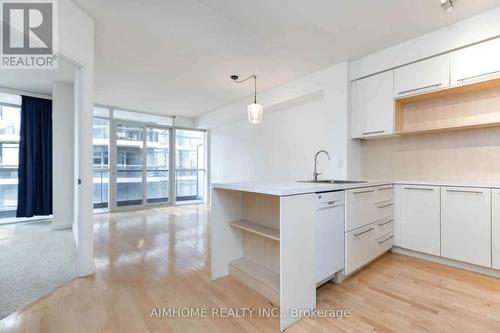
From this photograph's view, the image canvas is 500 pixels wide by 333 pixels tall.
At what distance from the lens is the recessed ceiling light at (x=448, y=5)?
2.11 metres

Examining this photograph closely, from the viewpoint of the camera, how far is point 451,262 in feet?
8.36

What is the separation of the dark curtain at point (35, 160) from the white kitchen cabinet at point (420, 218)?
247 inches

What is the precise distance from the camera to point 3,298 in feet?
6.24

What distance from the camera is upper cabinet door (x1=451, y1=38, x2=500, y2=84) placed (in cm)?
227

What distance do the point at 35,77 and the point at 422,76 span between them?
5688mm

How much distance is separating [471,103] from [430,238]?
1.57m

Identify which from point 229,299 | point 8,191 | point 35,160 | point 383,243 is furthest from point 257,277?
point 8,191

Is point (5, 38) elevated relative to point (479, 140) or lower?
elevated

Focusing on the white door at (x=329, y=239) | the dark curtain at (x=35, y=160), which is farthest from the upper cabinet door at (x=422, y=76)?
the dark curtain at (x=35, y=160)

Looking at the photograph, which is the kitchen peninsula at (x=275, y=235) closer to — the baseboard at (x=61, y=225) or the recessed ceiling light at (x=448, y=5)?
the recessed ceiling light at (x=448, y=5)

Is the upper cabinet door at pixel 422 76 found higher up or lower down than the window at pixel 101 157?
higher up

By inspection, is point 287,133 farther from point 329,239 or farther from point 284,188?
point 284,188

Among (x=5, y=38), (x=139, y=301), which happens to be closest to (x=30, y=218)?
(x=5, y=38)

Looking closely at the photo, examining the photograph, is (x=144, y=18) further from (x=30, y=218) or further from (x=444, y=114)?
(x=30, y=218)
